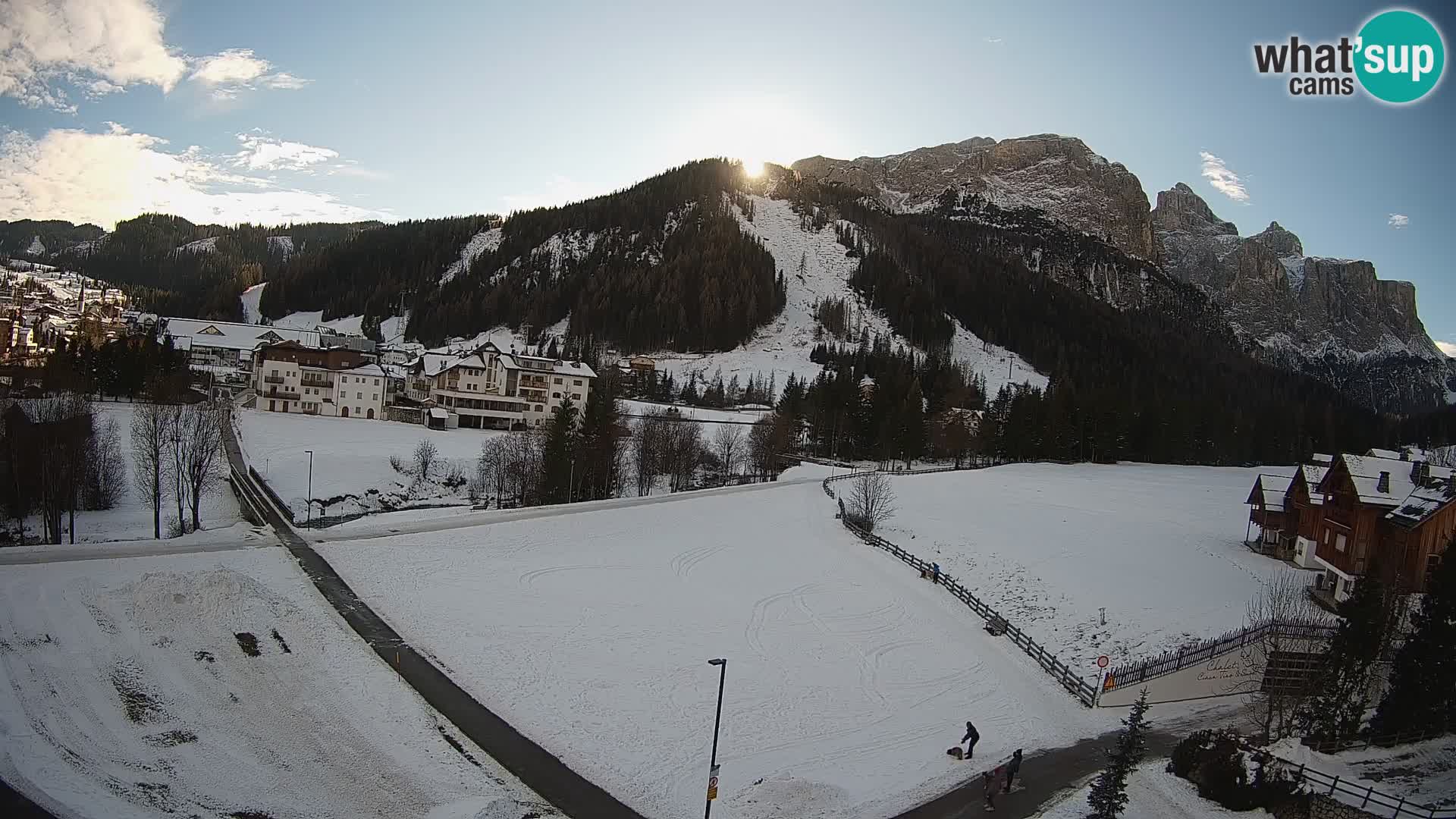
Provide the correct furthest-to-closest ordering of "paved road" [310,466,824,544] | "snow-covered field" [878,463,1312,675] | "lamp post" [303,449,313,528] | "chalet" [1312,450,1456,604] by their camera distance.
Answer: "lamp post" [303,449,313,528], "paved road" [310,466,824,544], "snow-covered field" [878,463,1312,675], "chalet" [1312,450,1456,604]

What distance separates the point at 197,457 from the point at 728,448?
157 ft

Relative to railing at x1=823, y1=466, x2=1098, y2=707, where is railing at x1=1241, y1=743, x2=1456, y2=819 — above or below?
above

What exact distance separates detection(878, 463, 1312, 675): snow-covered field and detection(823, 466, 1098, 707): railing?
843 millimetres

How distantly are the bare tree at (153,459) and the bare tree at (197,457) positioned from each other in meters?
1.17

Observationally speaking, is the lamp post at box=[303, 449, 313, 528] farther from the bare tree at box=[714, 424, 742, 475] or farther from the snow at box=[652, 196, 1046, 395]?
the snow at box=[652, 196, 1046, 395]

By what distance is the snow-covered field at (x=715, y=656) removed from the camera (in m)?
22.5

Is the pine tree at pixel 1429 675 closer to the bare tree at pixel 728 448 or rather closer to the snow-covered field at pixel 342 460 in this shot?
the snow-covered field at pixel 342 460

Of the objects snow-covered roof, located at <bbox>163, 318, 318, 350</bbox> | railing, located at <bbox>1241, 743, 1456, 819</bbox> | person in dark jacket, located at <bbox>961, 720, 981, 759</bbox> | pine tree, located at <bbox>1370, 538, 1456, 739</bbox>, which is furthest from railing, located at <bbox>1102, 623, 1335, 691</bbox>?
snow-covered roof, located at <bbox>163, 318, 318, 350</bbox>

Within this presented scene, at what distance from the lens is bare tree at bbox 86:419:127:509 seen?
154ft

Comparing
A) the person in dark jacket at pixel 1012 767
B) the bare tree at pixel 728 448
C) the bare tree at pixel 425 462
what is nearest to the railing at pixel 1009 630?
the person in dark jacket at pixel 1012 767

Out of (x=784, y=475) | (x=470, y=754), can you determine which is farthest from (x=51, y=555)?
(x=784, y=475)

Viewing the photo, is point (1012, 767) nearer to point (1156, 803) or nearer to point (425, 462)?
point (1156, 803)

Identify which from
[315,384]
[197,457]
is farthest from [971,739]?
[315,384]

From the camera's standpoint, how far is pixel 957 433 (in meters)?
88.9
